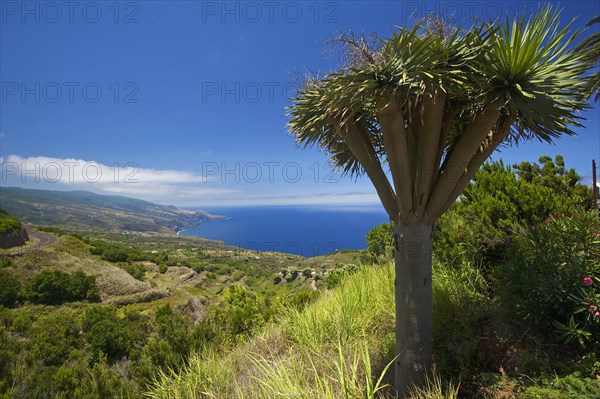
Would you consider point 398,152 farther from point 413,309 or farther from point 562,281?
point 562,281

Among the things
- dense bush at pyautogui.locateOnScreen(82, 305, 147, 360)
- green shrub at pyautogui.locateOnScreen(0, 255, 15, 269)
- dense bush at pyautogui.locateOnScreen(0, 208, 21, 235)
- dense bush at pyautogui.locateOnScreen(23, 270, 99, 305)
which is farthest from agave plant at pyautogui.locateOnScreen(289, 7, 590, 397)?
dense bush at pyautogui.locateOnScreen(0, 208, 21, 235)

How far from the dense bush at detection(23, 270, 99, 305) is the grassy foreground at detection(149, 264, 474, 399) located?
134ft

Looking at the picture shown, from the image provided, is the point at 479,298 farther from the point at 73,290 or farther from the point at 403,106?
the point at 73,290

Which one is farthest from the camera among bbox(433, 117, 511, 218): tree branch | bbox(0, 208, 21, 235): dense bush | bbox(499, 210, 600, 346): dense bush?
bbox(0, 208, 21, 235): dense bush

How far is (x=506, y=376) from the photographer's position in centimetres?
266

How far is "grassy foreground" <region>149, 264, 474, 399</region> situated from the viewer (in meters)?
3.44

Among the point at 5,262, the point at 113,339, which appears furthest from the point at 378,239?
the point at 5,262

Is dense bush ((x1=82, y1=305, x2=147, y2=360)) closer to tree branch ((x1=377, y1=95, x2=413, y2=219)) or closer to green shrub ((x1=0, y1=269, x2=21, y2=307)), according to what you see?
tree branch ((x1=377, y1=95, x2=413, y2=219))

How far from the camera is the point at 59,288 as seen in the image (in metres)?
34.6

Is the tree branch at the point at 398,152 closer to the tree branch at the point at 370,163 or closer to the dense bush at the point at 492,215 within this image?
the tree branch at the point at 370,163

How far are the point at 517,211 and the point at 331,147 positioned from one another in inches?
142

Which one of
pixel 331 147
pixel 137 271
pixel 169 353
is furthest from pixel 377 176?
pixel 137 271

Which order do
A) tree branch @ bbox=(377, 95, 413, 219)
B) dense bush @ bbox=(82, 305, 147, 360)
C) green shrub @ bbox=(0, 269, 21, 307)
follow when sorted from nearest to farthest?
tree branch @ bbox=(377, 95, 413, 219) → dense bush @ bbox=(82, 305, 147, 360) → green shrub @ bbox=(0, 269, 21, 307)

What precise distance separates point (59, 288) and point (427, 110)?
1794 inches
